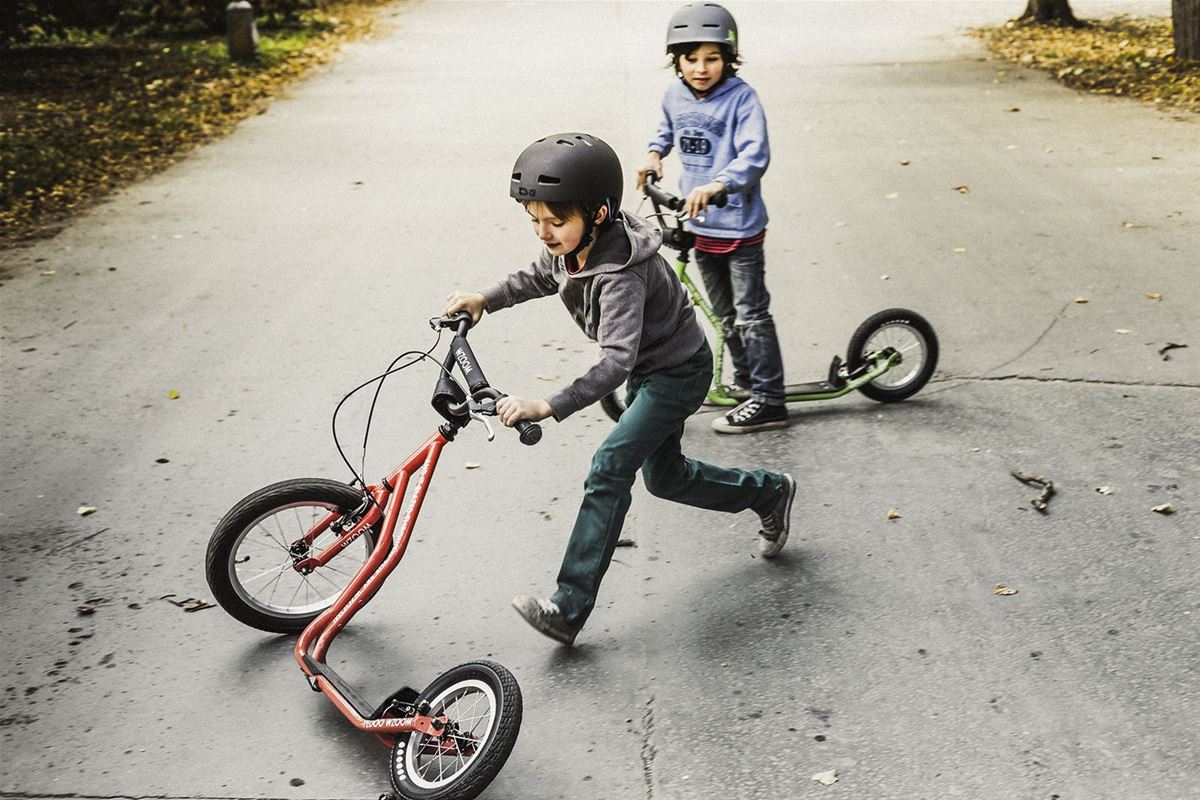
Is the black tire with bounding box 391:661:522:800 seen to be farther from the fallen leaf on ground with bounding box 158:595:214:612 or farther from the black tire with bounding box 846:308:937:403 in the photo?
the black tire with bounding box 846:308:937:403

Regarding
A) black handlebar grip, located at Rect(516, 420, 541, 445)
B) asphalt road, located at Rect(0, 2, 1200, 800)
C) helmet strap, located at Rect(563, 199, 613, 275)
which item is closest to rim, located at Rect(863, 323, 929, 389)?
asphalt road, located at Rect(0, 2, 1200, 800)

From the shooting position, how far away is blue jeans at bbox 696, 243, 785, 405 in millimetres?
5254

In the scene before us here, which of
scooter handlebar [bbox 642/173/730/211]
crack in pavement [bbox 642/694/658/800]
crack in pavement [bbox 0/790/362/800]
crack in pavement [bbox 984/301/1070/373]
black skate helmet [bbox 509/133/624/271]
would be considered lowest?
crack in pavement [bbox 642/694/658/800]

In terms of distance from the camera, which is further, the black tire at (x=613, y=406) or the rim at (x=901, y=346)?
the rim at (x=901, y=346)

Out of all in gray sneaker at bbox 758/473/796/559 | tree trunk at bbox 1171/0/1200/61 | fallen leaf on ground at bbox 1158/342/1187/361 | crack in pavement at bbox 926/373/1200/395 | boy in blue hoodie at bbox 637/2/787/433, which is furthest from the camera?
tree trunk at bbox 1171/0/1200/61

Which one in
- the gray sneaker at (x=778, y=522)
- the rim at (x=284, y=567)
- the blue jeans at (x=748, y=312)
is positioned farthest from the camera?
the blue jeans at (x=748, y=312)

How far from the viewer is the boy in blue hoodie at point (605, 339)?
3.45m

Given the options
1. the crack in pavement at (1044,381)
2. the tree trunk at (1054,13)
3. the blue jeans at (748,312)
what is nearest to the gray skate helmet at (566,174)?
the blue jeans at (748,312)

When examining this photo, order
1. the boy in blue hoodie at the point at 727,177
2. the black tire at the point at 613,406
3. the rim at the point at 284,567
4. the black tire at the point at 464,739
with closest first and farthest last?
the black tire at the point at 464,739, the rim at the point at 284,567, the boy in blue hoodie at the point at 727,177, the black tire at the point at 613,406

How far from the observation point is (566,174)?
340 centimetres

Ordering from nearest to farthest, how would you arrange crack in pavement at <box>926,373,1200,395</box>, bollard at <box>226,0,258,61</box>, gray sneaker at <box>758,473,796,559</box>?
gray sneaker at <box>758,473,796,559</box>, crack in pavement at <box>926,373,1200,395</box>, bollard at <box>226,0,258,61</box>

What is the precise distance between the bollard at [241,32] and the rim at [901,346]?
38.9 feet

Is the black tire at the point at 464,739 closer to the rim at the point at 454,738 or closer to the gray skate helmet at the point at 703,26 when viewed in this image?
the rim at the point at 454,738

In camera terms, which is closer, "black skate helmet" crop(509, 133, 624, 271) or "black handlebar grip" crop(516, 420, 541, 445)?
"black handlebar grip" crop(516, 420, 541, 445)
